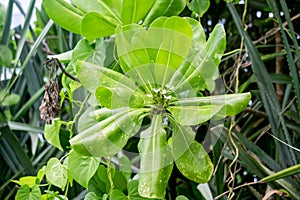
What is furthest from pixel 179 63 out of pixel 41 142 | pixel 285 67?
pixel 41 142

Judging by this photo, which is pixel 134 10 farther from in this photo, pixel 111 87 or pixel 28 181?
pixel 28 181

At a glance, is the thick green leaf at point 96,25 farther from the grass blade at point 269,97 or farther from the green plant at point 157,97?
the grass blade at point 269,97

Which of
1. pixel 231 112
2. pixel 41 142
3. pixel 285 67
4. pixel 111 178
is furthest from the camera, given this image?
pixel 41 142

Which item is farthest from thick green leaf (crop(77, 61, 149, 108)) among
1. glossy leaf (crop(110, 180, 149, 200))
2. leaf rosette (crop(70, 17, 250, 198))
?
glossy leaf (crop(110, 180, 149, 200))

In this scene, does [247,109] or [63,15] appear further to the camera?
[247,109]

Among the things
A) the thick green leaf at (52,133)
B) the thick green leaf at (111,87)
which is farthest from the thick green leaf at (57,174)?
the thick green leaf at (111,87)

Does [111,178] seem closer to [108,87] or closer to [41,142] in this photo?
[108,87]

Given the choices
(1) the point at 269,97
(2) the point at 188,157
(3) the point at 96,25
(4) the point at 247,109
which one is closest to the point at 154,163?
(2) the point at 188,157
